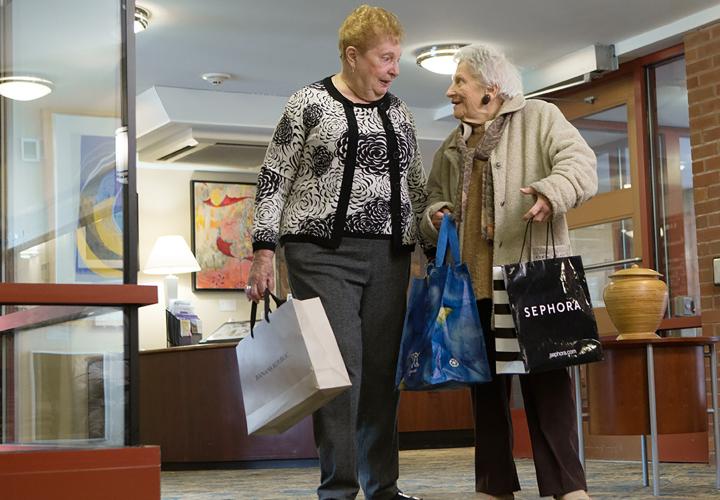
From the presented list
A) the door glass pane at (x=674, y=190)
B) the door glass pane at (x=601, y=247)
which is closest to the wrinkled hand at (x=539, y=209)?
the door glass pane at (x=674, y=190)

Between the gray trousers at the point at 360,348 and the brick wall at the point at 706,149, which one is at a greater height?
the brick wall at the point at 706,149

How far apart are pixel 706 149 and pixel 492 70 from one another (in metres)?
3.72

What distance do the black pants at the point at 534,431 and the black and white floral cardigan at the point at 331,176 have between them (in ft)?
1.23

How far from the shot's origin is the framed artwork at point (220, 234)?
948 centimetres

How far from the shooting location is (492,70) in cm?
293

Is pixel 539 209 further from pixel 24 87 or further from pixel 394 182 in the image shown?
pixel 24 87

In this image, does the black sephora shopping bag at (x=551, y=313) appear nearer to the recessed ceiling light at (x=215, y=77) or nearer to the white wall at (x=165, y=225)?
the recessed ceiling light at (x=215, y=77)

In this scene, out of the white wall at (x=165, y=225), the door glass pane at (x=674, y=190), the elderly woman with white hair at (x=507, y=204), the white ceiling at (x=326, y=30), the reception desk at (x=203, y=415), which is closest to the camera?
the elderly woman with white hair at (x=507, y=204)

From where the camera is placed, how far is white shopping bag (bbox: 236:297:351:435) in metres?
2.51

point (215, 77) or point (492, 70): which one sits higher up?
point (215, 77)

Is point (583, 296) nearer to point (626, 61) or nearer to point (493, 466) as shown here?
point (493, 466)

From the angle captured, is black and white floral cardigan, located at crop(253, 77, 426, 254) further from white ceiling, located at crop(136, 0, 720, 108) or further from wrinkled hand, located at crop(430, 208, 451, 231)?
white ceiling, located at crop(136, 0, 720, 108)

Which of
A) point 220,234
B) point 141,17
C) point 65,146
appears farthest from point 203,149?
point 65,146

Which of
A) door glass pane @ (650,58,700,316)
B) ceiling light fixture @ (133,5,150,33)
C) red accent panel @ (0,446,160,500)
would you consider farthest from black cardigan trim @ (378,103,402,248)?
door glass pane @ (650,58,700,316)
